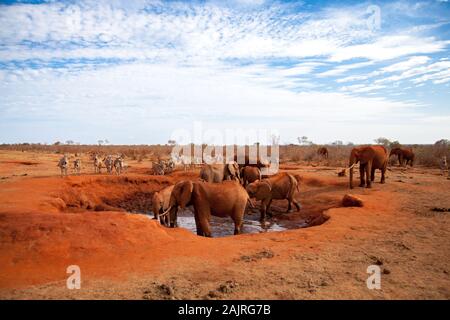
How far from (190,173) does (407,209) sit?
12136mm

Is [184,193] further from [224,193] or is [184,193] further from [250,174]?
[250,174]

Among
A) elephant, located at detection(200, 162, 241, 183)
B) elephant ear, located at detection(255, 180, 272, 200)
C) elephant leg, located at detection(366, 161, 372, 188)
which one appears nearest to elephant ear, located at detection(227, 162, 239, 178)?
elephant, located at detection(200, 162, 241, 183)

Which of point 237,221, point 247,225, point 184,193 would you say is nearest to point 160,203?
point 184,193

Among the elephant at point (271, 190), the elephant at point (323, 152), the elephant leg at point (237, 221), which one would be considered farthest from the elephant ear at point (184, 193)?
the elephant at point (323, 152)

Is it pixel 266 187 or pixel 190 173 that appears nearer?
pixel 266 187

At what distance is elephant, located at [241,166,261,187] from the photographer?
58.0 ft

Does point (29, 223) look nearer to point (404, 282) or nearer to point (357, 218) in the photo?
point (404, 282)

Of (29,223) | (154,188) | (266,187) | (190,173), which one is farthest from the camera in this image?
(190,173)

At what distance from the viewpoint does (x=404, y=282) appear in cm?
559

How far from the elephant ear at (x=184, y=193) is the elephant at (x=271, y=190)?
3959 millimetres
